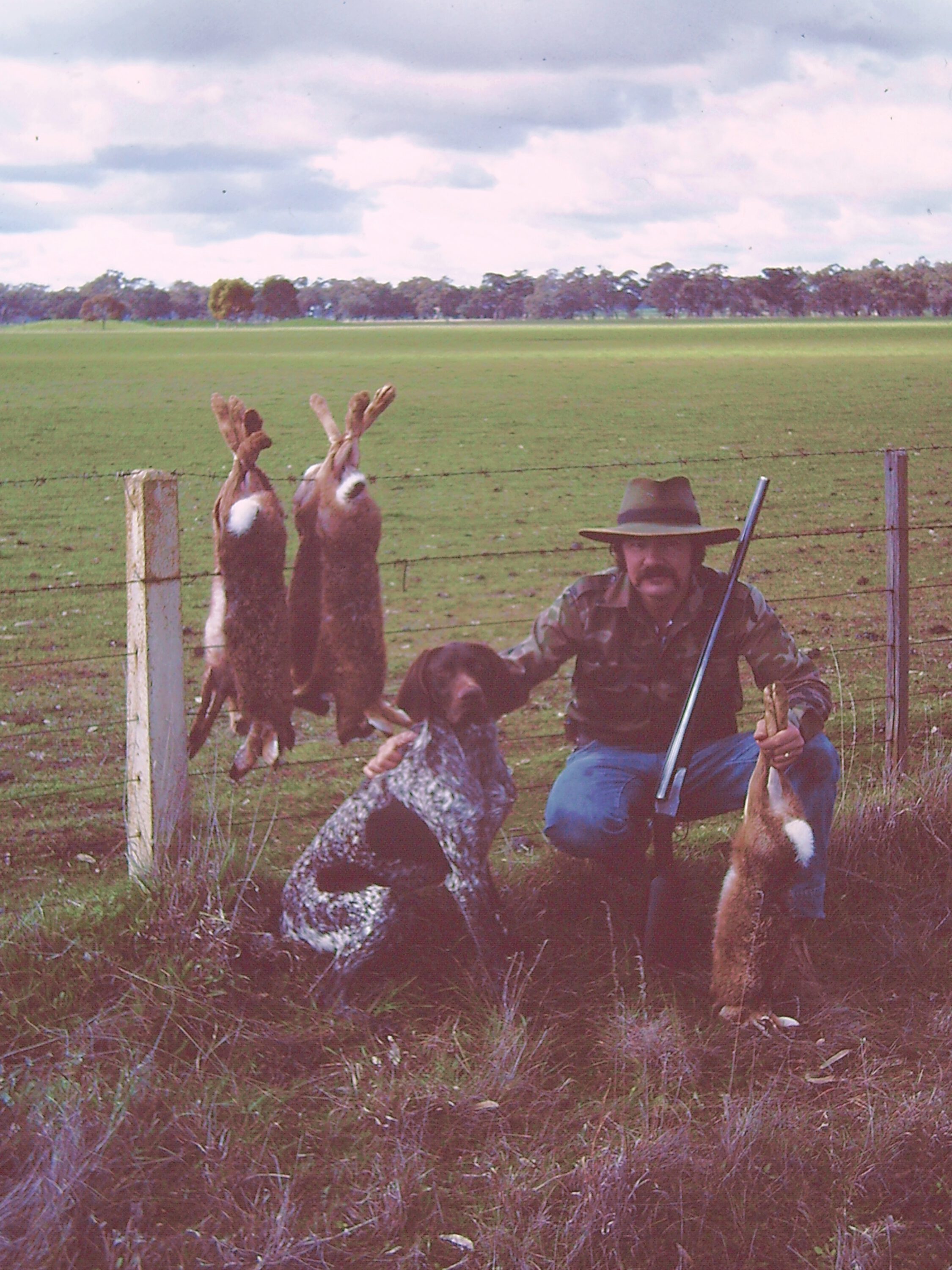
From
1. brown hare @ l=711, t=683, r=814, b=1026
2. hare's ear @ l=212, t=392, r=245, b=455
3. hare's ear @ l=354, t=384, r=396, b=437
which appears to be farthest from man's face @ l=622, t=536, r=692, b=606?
hare's ear @ l=212, t=392, r=245, b=455

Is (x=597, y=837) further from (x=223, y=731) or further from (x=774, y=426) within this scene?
(x=774, y=426)

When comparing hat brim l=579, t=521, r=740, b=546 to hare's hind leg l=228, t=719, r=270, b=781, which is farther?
hare's hind leg l=228, t=719, r=270, b=781

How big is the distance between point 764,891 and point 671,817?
334mm

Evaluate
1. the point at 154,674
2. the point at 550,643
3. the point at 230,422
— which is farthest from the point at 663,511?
the point at 154,674

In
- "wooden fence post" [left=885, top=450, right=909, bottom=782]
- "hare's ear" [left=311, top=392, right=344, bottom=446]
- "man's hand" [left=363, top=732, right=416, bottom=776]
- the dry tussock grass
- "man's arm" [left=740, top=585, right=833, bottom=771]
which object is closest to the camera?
the dry tussock grass

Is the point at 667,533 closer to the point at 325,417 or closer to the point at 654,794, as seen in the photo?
the point at 654,794

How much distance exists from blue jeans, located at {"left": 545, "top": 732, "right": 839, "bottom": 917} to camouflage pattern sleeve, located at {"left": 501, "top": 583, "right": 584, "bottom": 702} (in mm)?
337

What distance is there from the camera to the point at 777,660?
3891 millimetres

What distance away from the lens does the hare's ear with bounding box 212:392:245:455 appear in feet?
12.2

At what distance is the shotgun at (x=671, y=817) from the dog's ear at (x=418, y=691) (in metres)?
0.79

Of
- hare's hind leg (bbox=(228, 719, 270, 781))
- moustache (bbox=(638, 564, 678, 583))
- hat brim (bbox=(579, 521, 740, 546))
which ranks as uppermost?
hat brim (bbox=(579, 521, 740, 546))

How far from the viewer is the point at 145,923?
363 centimetres

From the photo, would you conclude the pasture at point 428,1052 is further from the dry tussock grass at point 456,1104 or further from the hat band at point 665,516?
the hat band at point 665,516

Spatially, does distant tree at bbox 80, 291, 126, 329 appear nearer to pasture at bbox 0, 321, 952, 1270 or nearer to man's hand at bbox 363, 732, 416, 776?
pasture at bbox 0, 321, 952, 1270
